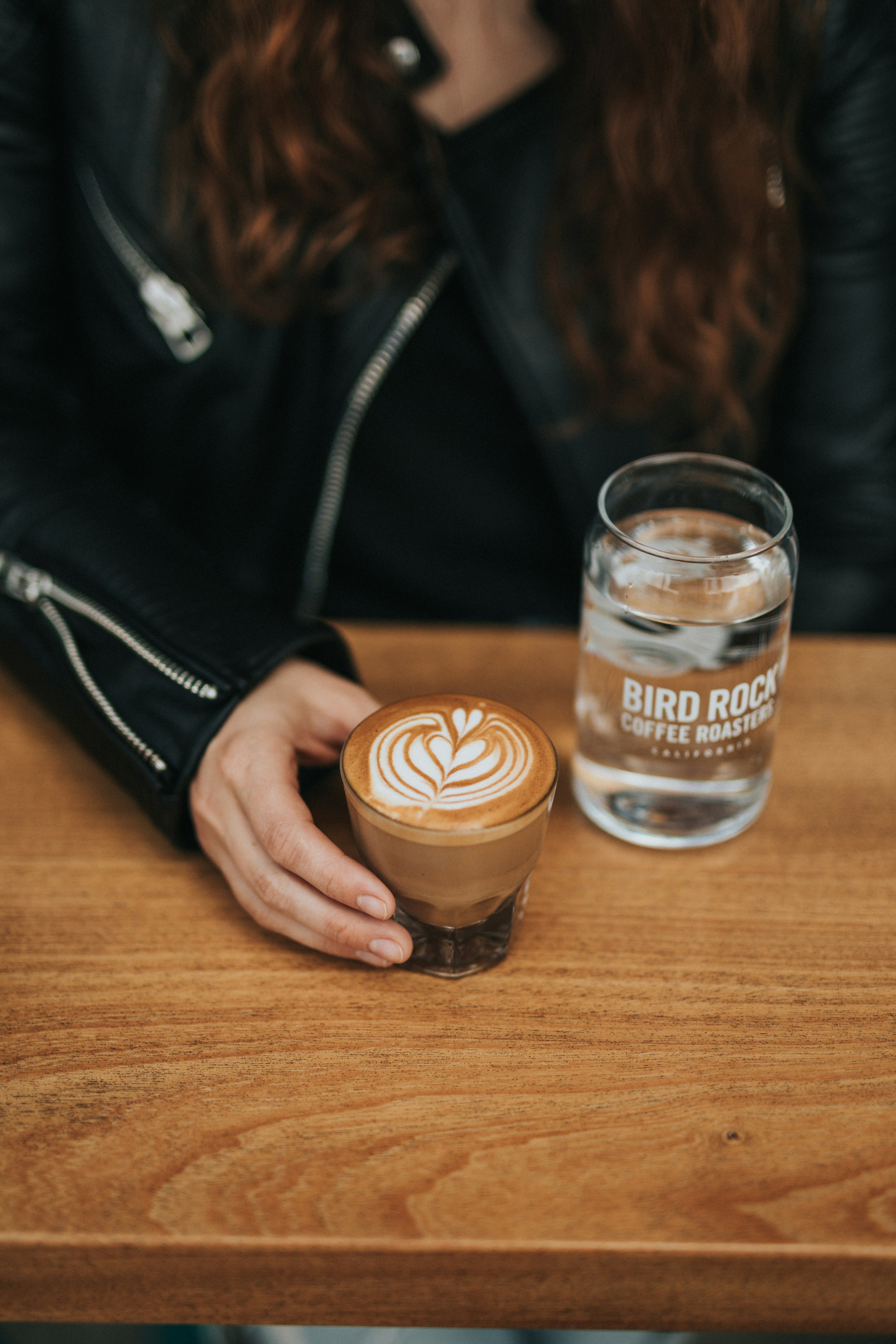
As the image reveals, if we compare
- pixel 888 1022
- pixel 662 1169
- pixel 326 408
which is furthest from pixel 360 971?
pixel 326 408

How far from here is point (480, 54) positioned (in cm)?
104

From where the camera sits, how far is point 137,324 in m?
1.07

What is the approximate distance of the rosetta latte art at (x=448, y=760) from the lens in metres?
0.55

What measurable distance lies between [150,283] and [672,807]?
0.78 m

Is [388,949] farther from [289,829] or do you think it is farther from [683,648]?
[683,648]

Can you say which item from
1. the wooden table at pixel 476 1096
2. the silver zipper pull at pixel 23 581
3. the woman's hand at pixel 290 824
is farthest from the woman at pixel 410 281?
the wooden table at pixel 476 1096

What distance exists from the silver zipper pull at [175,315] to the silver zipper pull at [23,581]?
0.33 metres

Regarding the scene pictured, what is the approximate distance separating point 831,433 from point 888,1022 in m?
0.80

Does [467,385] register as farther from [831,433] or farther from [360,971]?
[360,971]

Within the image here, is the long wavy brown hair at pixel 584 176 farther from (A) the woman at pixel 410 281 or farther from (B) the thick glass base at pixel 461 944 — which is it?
(B) the thick glass base at pixel 461 944

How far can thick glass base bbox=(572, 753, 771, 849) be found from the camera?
68 centimetres

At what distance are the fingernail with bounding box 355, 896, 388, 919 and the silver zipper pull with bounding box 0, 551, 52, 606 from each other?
435 mm

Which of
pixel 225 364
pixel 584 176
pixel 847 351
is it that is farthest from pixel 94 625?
pixel 847 351

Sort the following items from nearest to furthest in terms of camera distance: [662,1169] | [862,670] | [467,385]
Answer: [662,1169] < [862,670] < [467,385]
